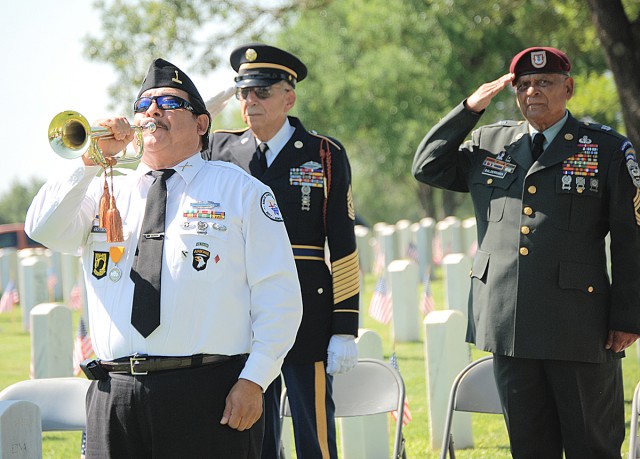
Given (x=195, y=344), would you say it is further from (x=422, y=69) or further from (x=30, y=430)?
(x=422, y=69)

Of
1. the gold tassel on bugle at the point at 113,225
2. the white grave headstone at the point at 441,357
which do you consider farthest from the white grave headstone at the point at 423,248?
the gold tassel on bugle at the point at 113,225

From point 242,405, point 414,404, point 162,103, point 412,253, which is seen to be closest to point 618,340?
point 242,405

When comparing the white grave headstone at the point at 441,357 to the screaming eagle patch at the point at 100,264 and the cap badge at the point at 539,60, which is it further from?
the screaming eagle patch at the point at 100,264

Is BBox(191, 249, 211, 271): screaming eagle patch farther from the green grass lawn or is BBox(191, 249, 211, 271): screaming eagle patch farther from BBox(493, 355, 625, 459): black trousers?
the green grass lawn

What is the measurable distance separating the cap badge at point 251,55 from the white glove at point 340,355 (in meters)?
1.39

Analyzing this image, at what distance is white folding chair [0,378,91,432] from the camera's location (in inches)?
181

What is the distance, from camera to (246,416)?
351cm

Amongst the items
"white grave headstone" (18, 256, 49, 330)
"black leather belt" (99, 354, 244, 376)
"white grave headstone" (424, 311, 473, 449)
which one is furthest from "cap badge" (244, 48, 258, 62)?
"white grave headstone" (18, 256, 49, 330)

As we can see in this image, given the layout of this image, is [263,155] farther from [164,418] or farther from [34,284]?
[34,284]

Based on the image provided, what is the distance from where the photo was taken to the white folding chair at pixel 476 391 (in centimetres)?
499

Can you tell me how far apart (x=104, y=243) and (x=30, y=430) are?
27.0 inches

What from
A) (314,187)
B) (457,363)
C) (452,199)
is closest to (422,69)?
(452,199)

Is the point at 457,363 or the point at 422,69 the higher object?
the point at 422,69

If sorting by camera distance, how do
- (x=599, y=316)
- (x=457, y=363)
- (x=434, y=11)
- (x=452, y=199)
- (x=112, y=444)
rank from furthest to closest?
(x=452, y=199)
(x=434, y=11)
(x=457, y=363)
(x=599, y=316)
(x=112, y=444)
